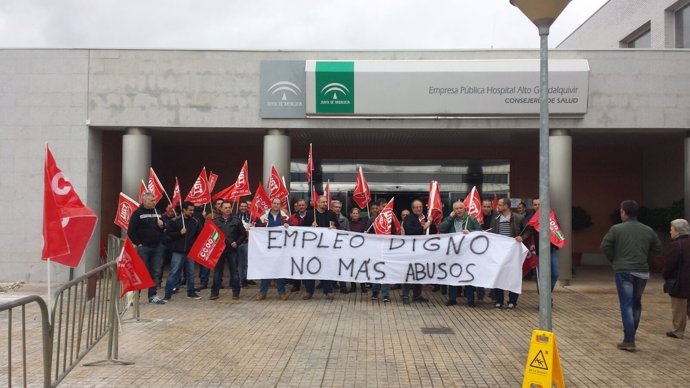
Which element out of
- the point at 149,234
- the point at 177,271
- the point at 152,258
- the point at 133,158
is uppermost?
the point at 133,158

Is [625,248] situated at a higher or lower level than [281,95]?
lower

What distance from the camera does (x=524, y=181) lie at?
19594 mm

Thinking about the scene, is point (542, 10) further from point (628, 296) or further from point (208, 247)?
point (208, 247)

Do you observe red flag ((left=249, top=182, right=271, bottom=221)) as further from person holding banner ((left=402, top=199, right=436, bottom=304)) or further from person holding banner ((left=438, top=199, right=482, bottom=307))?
person holding banner ((left=438, top=199, right=482, bottom=307))

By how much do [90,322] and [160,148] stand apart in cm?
1389

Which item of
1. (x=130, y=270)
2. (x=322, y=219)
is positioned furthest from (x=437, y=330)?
(x=130, y=270)

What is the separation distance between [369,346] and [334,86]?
7.67m

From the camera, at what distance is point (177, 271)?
11195 millimetres

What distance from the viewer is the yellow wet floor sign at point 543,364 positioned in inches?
213

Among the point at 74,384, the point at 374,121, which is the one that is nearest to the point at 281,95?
the point at 374,121

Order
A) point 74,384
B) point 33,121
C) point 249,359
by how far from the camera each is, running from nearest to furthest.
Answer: point 74,384 < point 249,359 < point 33,121

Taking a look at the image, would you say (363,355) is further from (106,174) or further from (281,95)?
(106,174)

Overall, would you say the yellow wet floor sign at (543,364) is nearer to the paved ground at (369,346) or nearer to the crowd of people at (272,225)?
the paved ground at (369,346)

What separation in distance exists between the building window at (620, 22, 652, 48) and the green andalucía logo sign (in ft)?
39.9
